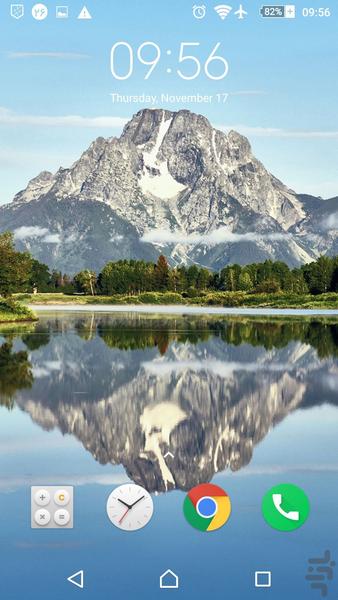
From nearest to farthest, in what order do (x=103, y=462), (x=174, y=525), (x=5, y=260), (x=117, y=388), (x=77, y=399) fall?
(x=174, y=525) < (x=103, y=462) < (x=77, y=399) < (x=117, y=388) < (x=5, y=260)

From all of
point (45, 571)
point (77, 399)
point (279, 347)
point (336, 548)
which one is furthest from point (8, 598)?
point (279, 347)

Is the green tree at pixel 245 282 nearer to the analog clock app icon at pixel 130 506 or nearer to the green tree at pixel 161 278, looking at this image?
the green tree at pixel 161 278

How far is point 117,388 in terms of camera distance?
21.1 m

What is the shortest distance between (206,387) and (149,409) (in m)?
4.69

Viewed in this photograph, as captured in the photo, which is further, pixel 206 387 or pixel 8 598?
pixel 206 387

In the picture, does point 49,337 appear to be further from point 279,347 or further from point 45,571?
point 45,571

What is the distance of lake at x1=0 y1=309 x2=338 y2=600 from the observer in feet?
23.1

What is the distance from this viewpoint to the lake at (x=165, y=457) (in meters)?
7.04

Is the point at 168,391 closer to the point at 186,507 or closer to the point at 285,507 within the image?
the point at 285,507

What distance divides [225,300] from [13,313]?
53.7 m

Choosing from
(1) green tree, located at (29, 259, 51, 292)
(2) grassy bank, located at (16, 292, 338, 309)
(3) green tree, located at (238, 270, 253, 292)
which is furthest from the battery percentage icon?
(1) green tree, located at (29, 259, 51, 292)

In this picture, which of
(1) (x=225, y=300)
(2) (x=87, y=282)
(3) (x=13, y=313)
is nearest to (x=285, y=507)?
(3) (x=13, y=313)

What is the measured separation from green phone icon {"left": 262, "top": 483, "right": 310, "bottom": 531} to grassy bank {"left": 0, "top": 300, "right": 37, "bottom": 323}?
54.7m

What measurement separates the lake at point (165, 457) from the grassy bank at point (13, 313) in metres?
32.4
